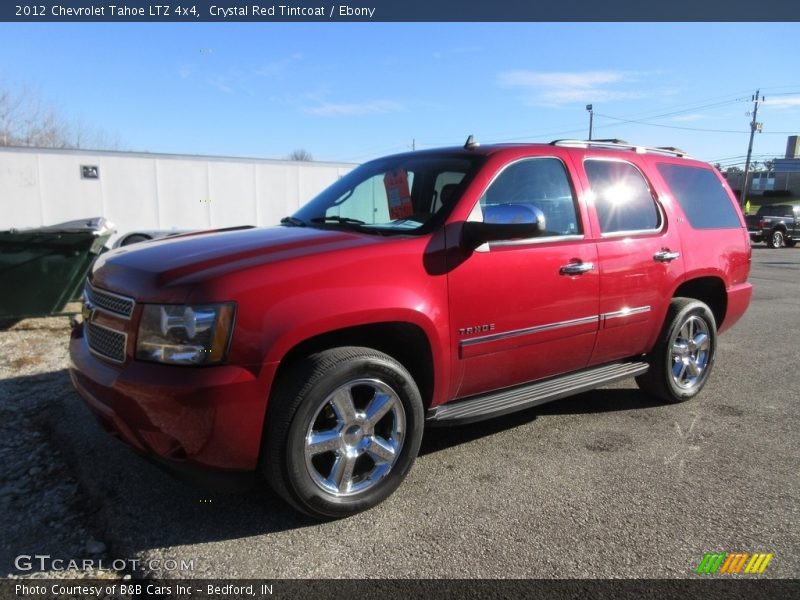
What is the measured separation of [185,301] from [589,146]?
115 inches

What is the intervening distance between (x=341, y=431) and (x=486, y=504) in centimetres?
87

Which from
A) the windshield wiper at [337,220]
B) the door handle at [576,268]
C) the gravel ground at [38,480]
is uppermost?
the windshield wiper at [337,220]

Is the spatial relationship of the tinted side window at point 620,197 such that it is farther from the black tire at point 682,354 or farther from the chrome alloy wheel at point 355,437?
the chrome alloy wheel at point 355,437

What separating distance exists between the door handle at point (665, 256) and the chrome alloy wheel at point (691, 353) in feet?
1.88

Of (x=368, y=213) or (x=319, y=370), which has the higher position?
(x=368, y=213)

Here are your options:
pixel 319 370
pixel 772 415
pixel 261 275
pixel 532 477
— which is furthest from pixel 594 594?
pixel 772 415

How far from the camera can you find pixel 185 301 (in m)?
2.41

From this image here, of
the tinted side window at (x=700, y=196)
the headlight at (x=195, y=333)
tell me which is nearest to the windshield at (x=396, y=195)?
the headlight at (x=195, y=333)

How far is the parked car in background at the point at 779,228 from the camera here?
2503cm

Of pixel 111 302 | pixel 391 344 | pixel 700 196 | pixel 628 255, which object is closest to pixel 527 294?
pixel 391 344

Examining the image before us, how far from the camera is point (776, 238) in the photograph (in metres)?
25.0

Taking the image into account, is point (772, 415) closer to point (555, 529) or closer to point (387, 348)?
point (555, 529)

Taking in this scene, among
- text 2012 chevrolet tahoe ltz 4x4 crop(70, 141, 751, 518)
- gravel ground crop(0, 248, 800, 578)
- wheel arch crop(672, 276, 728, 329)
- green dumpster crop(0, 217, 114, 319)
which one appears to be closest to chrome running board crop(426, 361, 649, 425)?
text 2012 chevrolet tahoe ltz 4x4 crop(70, 141, 751, 518)

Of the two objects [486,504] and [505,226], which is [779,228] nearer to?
[505,226]
